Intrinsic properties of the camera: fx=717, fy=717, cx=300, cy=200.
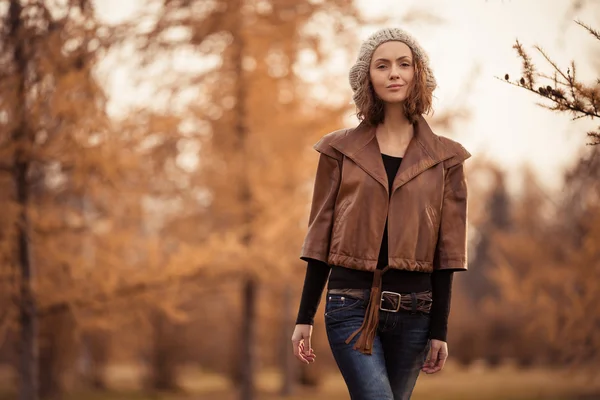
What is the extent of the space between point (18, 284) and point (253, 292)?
4.01m

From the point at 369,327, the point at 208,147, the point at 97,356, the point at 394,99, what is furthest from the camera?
the point at 97,356

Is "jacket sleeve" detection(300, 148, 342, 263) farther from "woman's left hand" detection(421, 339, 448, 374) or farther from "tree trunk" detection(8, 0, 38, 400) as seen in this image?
"tree trunk" detection(8, 0, 38, 400)

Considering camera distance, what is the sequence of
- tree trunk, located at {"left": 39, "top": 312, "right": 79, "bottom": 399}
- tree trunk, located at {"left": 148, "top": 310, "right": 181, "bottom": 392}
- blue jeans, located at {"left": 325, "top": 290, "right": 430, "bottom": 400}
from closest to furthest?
1. blue jeans, located at {"left": 325, "top": 290, "right": 430, "bottom": 400}
2. tree trunk, located at {"left": 39, "top": 312, "right": 79, "bottom": 399}
3. tree trunk, located at {"left": 148, "top": 310, "right": 181, "bottom": 392}

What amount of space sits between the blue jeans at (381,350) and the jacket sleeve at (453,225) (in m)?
0.22

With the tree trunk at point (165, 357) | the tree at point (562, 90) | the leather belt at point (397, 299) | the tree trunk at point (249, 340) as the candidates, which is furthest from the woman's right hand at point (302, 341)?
the tree trunk at point (165, 357)

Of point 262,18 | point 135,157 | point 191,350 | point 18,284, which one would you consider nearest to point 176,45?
point 262,18

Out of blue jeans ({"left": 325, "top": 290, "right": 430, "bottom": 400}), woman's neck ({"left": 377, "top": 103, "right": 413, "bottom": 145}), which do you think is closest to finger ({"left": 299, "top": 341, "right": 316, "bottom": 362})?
blue jeans ({"left": 325, "top": 290, "right": 430, "bottom": 400})

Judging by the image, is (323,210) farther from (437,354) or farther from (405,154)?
(437,354)

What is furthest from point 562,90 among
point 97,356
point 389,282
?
point 97,356

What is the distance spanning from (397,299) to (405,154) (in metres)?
0.53

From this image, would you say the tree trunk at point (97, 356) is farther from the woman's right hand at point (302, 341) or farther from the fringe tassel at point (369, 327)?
the fringe tassel at point (369, 327)

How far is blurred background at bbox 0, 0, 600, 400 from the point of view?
630 centimetres

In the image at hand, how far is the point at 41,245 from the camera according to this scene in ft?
25.0

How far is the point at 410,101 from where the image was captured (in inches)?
105
